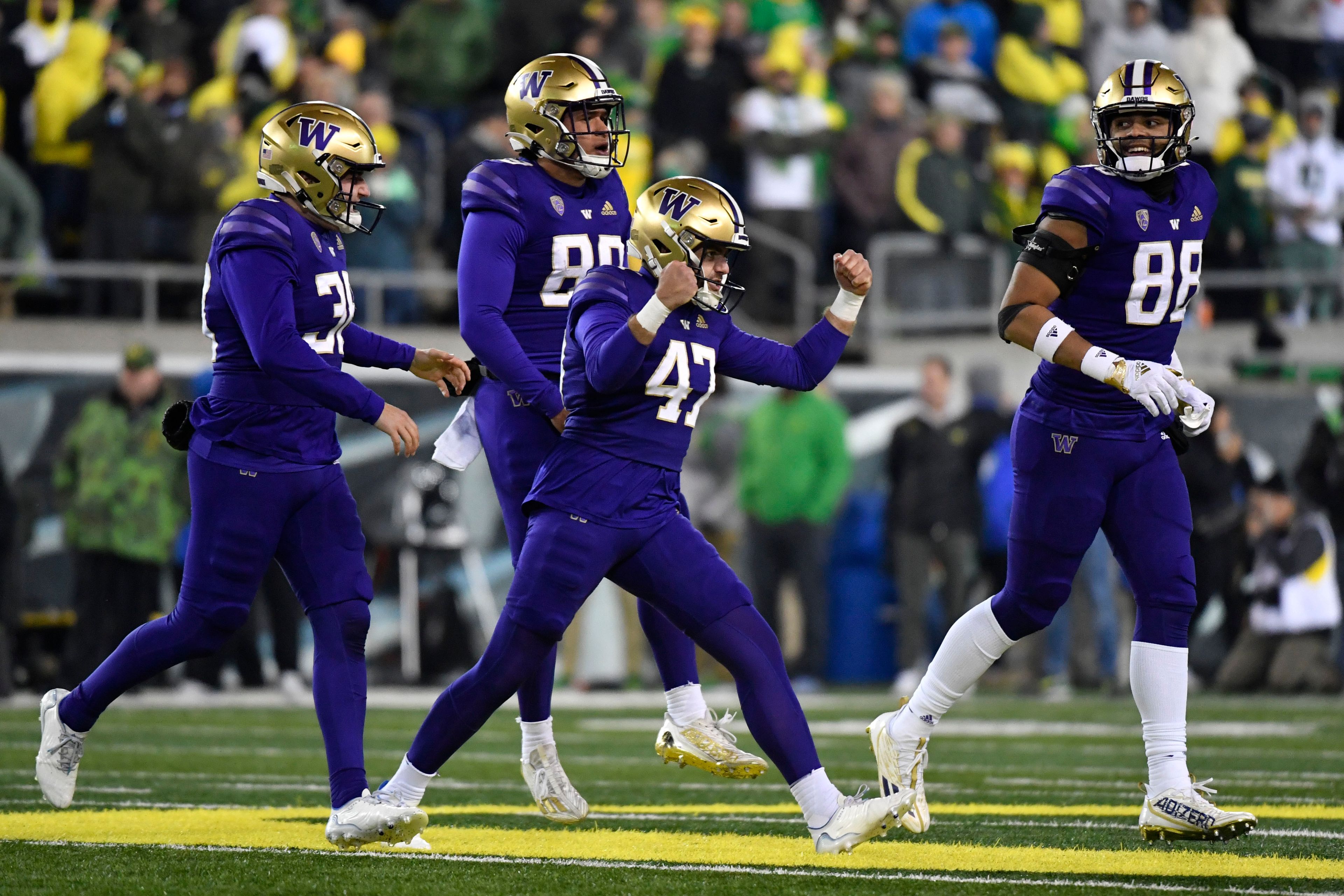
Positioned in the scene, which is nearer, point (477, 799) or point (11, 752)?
point (477, 799)

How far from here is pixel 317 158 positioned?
5.46 m

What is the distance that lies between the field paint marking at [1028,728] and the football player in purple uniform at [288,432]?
408cm

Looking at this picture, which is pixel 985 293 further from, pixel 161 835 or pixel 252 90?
pixel 161 835

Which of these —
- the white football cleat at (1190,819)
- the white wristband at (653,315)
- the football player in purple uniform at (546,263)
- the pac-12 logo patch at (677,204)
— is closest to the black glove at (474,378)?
the football player in purple uniform at (546,263)

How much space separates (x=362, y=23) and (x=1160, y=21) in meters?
6.14

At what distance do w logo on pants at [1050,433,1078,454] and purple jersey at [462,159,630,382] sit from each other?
1.33m

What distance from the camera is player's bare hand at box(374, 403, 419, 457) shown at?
5359 millimetres

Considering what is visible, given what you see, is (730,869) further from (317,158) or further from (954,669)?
(317,158)

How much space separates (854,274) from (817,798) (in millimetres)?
1368

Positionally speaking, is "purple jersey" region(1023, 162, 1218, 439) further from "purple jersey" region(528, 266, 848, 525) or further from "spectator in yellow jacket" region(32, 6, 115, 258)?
"spectator in yellow jacket" region(32, 6, 115, 258)

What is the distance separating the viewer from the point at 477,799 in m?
6.75

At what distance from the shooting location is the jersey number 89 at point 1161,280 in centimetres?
564

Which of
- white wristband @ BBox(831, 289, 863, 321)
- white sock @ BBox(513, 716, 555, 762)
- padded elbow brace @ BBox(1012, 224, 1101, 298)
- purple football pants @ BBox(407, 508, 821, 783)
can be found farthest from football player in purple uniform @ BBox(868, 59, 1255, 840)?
white sock @ BBox(513, 716, 555, 762)

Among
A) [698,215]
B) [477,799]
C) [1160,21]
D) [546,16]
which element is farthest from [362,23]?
[698,215]
